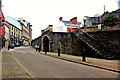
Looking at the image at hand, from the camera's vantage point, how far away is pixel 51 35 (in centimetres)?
2977

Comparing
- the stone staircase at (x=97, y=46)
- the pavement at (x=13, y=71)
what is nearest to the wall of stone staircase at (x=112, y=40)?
the stone staircase at (x=97, y=46)

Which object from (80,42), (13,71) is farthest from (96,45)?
(13,71)

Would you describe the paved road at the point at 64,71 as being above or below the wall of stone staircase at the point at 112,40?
below

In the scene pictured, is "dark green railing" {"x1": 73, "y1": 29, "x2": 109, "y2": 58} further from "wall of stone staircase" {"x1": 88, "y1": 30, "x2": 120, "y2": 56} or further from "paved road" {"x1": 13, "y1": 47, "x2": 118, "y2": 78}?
"paved road" {"x1": 13, "y1": 47, "x2": 118, "y2": 78}

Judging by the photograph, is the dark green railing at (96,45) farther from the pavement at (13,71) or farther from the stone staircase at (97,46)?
the pavement at (13,71)

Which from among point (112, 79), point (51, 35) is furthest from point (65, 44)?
point (112, 79)

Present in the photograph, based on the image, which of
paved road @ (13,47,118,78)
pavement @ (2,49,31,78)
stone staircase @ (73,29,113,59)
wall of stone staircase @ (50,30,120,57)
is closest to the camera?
pavement @ (2,49,31,78)

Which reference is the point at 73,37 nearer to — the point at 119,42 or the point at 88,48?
the point at 88,48

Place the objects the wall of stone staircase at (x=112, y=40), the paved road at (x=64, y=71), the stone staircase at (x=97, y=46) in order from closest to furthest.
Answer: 1. the paved road at (x=64, y=71)
2. the stone staircase at (x=97, y=46)
3. the wall of stone staircase at (x=112, y=40)

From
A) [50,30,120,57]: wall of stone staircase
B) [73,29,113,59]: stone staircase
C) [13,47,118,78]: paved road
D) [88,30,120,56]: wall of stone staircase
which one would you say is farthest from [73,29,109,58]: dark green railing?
[13,47,118,78]: paved road

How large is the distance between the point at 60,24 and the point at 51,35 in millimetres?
17234

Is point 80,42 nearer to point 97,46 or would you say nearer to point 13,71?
point 97,46

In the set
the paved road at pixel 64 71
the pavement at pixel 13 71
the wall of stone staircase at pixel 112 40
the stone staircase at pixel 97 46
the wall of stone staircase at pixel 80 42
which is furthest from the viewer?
the wall of stone staircase at pixel 80 42

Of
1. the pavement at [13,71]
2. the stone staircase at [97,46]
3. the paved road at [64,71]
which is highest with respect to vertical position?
the stone staircase at [97,46]
